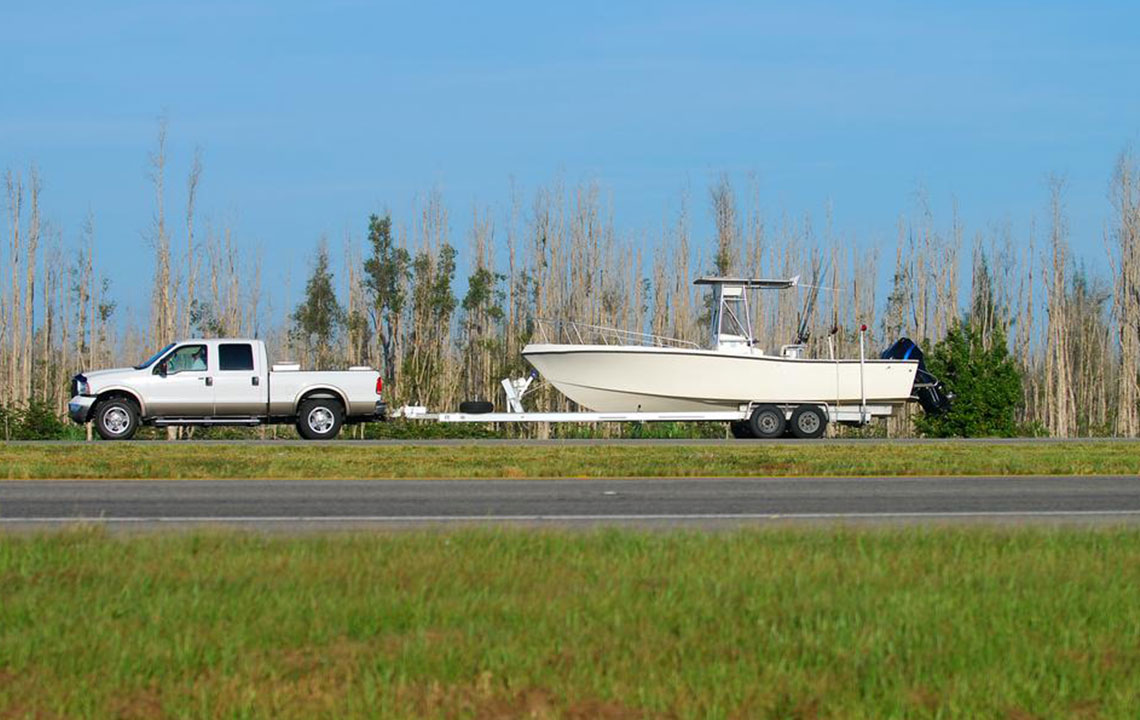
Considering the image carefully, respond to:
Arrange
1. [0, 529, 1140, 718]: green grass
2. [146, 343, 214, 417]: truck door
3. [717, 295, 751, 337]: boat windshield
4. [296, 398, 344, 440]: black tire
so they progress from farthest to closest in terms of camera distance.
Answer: [717, 295, 751, 337]: boat windshield < [296, 398, 344, 440]: black tire < [146, 343, 214, 417]: truck door < [0, 529, 1140, 718]: green grass

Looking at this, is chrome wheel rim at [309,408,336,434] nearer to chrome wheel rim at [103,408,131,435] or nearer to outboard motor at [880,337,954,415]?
chrome wheel rim at [103,408,131,435]

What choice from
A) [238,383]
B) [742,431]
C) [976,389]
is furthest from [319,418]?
[976,389]

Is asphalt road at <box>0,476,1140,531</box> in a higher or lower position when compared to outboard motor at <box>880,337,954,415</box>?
lower

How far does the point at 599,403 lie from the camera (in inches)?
1136

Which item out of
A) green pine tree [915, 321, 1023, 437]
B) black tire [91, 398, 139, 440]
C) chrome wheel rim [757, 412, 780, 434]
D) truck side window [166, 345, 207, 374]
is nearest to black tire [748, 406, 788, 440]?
chrome wheel rim [757, 412, 780, 434]

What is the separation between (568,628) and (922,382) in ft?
79.1

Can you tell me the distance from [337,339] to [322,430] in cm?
1883

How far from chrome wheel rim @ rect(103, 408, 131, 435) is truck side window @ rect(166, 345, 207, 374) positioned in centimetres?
119

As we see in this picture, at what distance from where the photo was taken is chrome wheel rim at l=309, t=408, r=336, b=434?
26469mm

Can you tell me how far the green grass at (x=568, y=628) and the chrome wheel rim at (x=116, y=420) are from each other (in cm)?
1694

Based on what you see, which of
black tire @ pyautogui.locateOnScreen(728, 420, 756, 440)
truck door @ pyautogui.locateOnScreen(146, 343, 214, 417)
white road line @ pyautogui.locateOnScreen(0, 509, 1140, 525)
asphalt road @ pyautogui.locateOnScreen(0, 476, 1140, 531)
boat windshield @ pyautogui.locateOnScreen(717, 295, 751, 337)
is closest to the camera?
white road line @ pyautogui.locateOnScreen(0, 509, 1140, 525)

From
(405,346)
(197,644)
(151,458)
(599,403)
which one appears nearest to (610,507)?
(197,644)

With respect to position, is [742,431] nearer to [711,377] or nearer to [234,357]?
[711,377]

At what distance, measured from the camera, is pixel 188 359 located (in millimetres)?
26344
